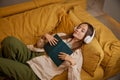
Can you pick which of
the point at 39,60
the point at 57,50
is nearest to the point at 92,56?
the point at 57,50

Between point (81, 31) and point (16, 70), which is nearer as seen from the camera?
point (16, 70)

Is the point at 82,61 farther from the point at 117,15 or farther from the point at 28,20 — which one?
the point at 117,15

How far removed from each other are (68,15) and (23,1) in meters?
0.48

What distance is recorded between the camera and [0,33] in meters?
1.69

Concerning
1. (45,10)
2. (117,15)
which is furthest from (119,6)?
(45,10)

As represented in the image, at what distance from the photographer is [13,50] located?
1.45 meters

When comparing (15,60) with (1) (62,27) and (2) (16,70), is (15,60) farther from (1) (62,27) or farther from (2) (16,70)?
(1) (62,27)

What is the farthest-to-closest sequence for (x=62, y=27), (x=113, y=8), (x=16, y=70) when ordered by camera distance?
(x=113, y=8), (x=62, y=27), (x=16, y=70)

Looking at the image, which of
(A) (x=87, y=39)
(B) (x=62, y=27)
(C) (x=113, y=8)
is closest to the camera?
(A) (x=87, y=39)

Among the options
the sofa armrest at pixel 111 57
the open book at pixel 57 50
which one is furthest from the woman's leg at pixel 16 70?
A: the sofa armrest at pixel 111 57

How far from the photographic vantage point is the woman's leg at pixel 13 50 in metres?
1.44

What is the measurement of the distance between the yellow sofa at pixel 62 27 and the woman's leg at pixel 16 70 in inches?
8.2

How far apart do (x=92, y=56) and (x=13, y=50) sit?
0.58m

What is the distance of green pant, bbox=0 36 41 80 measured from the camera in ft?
4.51
